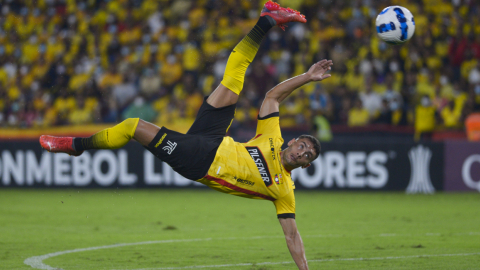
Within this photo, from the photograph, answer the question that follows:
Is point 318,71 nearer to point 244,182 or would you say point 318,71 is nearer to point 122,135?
point 244,182

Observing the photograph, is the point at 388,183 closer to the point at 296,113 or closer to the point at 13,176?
the point at 296,113

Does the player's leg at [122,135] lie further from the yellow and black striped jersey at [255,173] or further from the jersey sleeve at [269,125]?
the jersey sleeve at [269,125]

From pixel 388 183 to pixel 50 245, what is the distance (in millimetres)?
9110

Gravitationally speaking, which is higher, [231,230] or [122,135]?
[122,135]

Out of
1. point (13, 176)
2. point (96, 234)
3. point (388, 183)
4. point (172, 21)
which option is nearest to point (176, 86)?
point (172, 21)

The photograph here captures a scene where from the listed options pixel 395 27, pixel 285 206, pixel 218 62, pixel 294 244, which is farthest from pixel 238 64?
→ pixel 218 62

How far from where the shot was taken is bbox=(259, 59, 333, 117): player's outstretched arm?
22.3ft

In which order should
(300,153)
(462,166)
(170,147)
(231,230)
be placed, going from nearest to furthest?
(300,153)
(170,147)
(231,230)
(462,166)

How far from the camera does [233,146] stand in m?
6.82

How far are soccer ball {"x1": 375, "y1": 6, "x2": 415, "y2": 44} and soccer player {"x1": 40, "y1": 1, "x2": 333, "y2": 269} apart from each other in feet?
5.47

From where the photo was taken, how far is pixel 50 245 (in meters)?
8.63

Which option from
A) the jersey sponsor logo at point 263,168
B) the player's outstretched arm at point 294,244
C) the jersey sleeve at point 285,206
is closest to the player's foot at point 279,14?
the jersey sponsor logo at point 263,168

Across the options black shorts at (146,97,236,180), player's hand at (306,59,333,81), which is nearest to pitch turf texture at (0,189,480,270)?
black shorts at (146,97,236,180)

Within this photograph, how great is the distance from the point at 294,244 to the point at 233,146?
1257 mm
